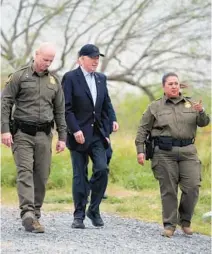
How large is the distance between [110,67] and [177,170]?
2201 cm

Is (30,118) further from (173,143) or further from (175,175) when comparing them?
(175,175)

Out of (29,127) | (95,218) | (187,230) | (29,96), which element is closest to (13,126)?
(29,127)

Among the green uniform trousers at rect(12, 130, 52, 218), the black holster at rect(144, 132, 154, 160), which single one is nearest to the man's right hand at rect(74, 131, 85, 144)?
the green uniform trousers at rect(12, 130, 52, 218)

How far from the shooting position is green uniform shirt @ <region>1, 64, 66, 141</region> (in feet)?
25.2

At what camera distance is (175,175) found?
806 cm

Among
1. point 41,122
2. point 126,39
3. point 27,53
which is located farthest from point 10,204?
point 126,39

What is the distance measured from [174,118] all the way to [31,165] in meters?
1.56

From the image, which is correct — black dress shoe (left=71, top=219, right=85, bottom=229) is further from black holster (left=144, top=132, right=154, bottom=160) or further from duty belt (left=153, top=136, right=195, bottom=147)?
duty belt (left=153, top=136, right=195, bottom=147)

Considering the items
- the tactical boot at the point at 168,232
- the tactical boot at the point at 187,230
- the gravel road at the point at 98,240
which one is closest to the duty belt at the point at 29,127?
the gravel road at the point at 98,240

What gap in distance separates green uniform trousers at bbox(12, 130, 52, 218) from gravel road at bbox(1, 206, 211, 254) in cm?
35

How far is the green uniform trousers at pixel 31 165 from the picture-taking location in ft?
25.2

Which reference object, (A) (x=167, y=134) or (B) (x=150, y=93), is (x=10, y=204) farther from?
(B) (x=150, y=93)

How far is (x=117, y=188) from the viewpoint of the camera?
13242mm

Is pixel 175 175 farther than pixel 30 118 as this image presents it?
Yes
